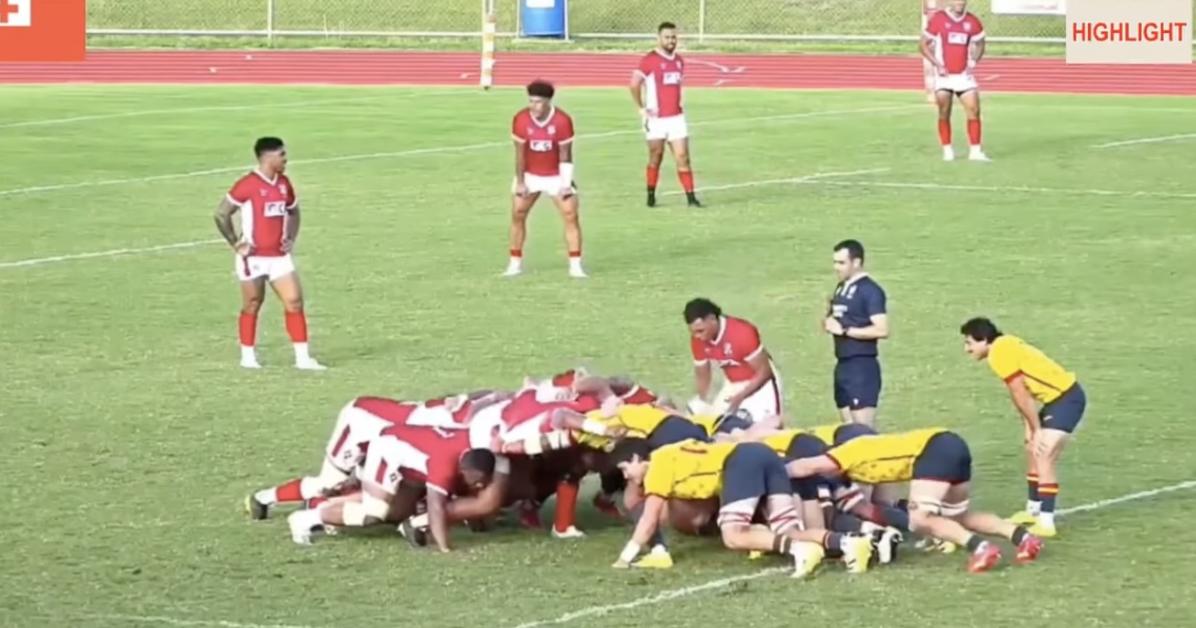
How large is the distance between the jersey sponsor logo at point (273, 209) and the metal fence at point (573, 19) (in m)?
35.0

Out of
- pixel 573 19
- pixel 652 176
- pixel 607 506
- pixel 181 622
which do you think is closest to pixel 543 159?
pixel 652 176

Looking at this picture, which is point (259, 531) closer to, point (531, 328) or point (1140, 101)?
point (531, 328)

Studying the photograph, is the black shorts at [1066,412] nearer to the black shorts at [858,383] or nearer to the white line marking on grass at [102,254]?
the black shorts at [858,383]

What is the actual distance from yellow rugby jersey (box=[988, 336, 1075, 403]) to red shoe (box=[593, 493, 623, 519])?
95.9 inches

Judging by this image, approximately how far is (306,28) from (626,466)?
47.2 m

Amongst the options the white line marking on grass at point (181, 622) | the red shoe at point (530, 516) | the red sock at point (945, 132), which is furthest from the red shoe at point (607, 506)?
the red sock at point (945, 132)

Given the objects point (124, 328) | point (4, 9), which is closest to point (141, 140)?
point (4, 9)

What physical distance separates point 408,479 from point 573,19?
46.5m

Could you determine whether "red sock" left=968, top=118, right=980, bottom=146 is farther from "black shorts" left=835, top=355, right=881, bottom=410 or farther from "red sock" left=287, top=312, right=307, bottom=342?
"black shorts" left=835, top=355, right=881, bottom=410

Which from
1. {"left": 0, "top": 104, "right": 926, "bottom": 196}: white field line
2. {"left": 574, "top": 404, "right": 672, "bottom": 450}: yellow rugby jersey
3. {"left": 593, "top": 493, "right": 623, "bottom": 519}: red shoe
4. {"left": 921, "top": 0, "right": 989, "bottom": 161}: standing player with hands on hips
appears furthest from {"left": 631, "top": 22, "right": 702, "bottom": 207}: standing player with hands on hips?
{"left": 574, "top": 404, "right": 672, "bottom": 450}: yellow rugby jersey

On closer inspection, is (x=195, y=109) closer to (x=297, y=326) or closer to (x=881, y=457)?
(x=297, y=326)

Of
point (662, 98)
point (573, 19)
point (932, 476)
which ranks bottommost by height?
point (932, 476)

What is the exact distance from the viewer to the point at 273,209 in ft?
67.8

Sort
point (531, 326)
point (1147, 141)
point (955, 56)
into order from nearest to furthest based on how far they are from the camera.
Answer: point (531, 326)
point (955, 56)
point (1147, 141)
